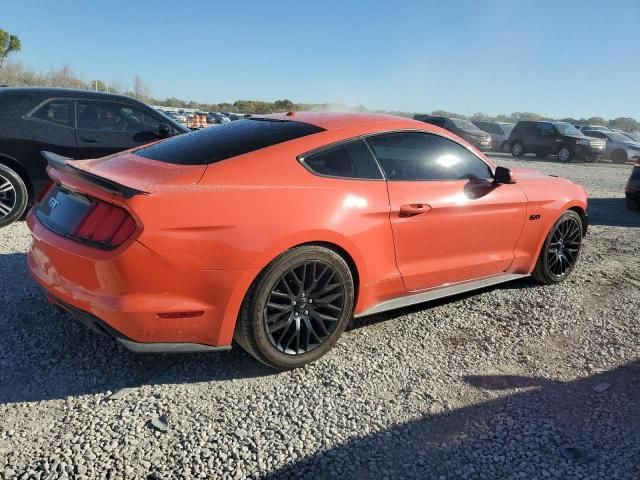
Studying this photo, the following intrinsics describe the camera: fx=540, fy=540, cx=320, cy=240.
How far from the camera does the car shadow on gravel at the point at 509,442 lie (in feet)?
7.82

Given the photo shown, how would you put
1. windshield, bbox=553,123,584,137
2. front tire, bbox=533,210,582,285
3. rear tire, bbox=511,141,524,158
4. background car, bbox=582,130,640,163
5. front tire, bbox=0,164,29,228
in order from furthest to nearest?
1. background car, bbox=582,130,640,163
2. rear tire, bbox=511,141,524,158
3. windshield, bbox=553,123,584,137
4. front tire, bbox=0,164,29,228
5. front tire, bbox=533,210,582,285

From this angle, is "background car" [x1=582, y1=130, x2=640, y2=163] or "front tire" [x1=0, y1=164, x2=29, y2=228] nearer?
"front tire" [x1=0, y1=164, x2=29, y2=228]

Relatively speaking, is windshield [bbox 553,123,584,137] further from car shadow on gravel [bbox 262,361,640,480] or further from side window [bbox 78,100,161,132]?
car shadow on gravel [bbox 262,361,640,480]

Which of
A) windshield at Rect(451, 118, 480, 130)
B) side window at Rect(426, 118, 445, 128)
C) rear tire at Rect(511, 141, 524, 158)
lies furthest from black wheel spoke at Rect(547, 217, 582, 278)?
rear tire at Rect(511, 141, 524, 158)

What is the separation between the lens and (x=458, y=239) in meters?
3.84

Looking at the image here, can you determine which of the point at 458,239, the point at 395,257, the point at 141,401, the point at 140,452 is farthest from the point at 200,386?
the point at 458,239

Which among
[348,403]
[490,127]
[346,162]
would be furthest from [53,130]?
[490,127]

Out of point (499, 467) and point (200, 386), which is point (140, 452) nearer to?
point (200, 386)

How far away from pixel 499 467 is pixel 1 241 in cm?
504

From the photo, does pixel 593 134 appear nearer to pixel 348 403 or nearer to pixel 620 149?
pixel 620 149

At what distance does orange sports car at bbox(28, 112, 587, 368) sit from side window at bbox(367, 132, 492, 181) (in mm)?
10

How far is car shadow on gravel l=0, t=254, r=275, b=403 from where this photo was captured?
9.46 feet

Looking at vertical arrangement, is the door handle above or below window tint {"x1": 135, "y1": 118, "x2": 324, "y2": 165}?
below

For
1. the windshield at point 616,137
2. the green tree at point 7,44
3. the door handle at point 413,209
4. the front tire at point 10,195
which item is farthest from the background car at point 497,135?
the green tree at point 7,44
